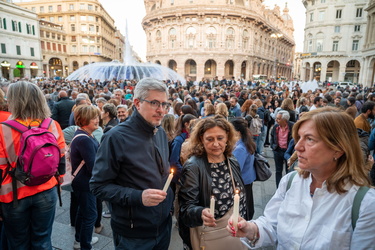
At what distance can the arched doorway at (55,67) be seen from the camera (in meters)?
57.5

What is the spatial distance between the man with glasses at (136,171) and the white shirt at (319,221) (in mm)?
930

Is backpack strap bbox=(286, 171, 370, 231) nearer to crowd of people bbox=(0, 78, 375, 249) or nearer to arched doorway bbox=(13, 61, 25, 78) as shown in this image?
crowd of people bbox=(0, 78, 375, 249)

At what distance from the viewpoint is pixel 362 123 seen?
4.88m

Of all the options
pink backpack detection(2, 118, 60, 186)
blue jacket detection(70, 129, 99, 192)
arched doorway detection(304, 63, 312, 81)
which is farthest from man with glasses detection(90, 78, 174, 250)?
arched doorway detection(304, 63, 312, 81)

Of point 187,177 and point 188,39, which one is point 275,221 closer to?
point 187,177

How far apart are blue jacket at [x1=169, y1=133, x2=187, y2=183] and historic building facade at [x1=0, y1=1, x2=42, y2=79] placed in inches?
1795

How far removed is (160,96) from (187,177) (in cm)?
83

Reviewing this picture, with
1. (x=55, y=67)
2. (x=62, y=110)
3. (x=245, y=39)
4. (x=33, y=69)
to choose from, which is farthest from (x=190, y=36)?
(x=62, y=110)

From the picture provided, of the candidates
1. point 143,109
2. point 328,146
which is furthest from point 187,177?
point 328,146

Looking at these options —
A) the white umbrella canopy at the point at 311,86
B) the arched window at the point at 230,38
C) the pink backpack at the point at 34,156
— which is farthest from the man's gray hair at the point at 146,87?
the arched window at the point at 230,38

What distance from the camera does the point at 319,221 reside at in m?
1.36

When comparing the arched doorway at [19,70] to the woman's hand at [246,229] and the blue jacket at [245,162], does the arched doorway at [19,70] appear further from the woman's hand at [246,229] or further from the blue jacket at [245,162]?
the woman's hand at [246,229]

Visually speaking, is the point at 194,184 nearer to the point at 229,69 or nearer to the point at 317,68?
the point at 229,69

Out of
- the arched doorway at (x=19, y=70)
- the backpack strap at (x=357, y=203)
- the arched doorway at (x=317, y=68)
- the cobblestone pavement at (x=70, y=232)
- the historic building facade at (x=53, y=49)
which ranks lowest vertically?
the cobblestone pavement at (x=70, y=232)
